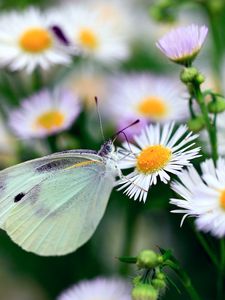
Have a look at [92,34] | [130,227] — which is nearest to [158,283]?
[130,227]

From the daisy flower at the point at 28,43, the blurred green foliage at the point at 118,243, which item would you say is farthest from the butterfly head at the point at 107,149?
the daisy flower at the point at 28,43

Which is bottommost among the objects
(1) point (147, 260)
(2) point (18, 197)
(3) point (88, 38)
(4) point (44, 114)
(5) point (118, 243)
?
(5) point (118, 243)

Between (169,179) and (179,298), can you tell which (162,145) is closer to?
(169,179)

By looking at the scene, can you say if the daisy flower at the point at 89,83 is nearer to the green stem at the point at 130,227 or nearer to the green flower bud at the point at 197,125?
the green stem at the point at 130,227

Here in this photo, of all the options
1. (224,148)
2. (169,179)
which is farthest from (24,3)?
(169,179)

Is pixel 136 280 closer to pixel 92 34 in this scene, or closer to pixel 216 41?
pixel 216 41

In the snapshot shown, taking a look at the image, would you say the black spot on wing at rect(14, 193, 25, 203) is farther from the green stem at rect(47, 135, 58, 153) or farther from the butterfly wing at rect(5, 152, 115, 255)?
the green stem at rect(47, 135, 58, 153)
